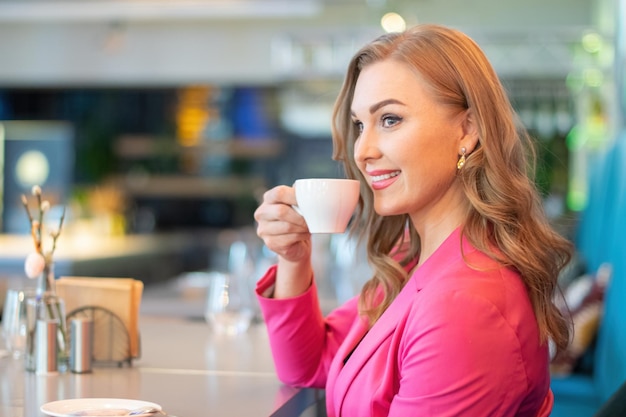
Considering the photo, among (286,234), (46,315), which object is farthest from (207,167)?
(286,234)

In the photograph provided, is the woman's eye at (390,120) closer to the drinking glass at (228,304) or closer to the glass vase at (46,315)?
the glass vase at (46,315)

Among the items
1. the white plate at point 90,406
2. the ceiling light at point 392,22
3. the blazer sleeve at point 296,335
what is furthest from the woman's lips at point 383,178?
the ceiling light at point 392,22

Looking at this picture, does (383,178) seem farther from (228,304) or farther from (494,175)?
(228,304)

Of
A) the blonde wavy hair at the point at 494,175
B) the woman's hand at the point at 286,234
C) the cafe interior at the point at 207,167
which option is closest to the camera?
the blonde wavy hair at the point at 494,175

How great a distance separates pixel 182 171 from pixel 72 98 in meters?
1.38

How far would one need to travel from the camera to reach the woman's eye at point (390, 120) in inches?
62.1

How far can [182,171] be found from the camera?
9969 millimetres

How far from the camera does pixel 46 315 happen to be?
1.83 m

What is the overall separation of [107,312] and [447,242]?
28.5 inches

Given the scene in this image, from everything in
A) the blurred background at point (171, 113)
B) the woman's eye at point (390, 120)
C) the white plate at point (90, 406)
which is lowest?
the white plate at point (90, 406)

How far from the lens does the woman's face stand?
1565 millimetres

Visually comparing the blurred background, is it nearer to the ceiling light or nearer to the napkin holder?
the ceiling light

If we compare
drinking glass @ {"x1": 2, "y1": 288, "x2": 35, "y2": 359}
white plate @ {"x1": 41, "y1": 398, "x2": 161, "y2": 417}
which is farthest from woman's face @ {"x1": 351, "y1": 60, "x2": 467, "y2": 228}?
drinking glass @ {"x1": 2, "y1": 288, "x2": 35, "y2": 359}

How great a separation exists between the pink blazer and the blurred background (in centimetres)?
660
